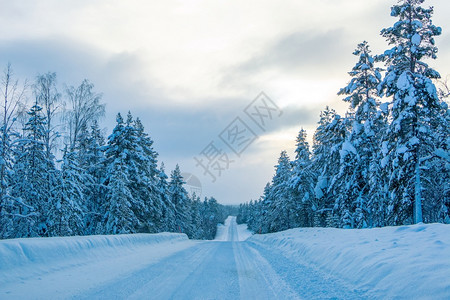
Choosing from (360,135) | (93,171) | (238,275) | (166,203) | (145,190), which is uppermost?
(360,135)

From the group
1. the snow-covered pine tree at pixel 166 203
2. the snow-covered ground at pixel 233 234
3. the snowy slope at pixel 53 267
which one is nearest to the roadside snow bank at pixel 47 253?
the snowy slope at pixel 53 267

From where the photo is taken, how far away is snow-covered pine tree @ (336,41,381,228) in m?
22.7

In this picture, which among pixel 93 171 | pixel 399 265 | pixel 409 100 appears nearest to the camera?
pixel 399 265

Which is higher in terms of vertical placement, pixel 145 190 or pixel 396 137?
pixel 396 137

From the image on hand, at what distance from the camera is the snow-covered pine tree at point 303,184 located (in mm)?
33750

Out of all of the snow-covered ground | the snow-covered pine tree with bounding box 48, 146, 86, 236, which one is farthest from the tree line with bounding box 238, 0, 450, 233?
the snow-covered ground

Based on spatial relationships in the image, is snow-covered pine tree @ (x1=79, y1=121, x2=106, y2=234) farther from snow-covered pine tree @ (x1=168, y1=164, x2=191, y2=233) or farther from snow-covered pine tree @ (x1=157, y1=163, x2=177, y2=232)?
snow-covered pine tree @ (x1=168, y1=164, x2=191, y2=233)

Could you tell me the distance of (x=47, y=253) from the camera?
7820mm

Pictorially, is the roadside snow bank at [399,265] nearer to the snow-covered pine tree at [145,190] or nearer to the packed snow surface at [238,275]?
the packed snow surface at [238,275]

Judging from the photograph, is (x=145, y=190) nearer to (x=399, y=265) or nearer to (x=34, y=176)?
(x=34, y=176)

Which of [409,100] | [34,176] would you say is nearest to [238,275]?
[409,100]

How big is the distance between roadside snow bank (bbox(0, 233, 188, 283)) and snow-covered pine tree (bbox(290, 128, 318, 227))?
25.0 meters

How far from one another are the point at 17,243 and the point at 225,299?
5.34 metres

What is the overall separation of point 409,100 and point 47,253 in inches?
724
